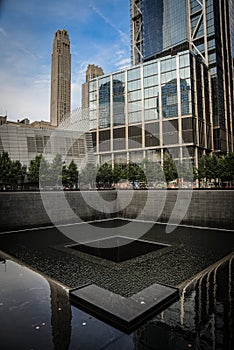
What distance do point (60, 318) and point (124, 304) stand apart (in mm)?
1327

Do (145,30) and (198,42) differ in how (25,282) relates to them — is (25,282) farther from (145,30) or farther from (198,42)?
(145,30)

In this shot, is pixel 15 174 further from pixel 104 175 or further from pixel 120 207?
pixel 120 207

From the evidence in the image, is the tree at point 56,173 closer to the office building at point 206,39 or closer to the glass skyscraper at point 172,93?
the glass skyscraper at point 172,93

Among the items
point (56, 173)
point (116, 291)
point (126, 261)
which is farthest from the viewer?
point (56, 173)

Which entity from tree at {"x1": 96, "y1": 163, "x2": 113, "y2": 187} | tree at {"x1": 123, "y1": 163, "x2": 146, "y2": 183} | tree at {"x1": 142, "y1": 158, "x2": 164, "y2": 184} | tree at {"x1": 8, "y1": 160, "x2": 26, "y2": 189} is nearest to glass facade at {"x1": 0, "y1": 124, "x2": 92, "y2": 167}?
tree at {"x1": 96, "y1": 163, "x2": 113, "y2": 187}

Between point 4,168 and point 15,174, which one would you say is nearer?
point 4,168

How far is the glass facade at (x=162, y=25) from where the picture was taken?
70875mm

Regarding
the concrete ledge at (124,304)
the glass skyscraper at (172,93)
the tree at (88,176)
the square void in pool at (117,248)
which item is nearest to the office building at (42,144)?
the glass skyscraper at (172,93)

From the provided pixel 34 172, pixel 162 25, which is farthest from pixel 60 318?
pixel 162 25

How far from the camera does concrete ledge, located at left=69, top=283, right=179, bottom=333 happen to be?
4602 mm

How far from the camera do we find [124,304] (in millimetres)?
5156

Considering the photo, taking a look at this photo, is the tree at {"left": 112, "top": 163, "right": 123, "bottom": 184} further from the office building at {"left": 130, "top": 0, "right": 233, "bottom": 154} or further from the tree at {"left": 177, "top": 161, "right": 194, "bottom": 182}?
the office building at {"left": 130, "top": 0, "right": 233, "bottom": 154}

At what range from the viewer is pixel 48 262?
32.2ft

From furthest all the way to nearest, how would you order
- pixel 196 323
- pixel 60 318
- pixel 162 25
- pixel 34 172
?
pixel 162 25
pixel 34 172
pixel 60 318
pixel 196 323
